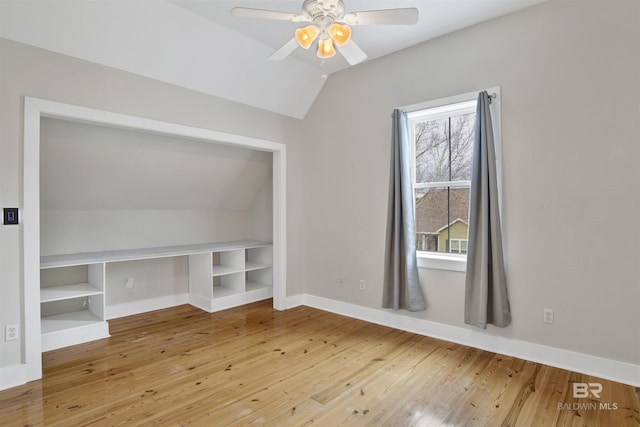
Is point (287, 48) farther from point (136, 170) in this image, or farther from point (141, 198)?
point (141, 198)

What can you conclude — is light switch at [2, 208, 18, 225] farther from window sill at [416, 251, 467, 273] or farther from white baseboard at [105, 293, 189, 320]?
window sill at [416, 251, 467, 273]

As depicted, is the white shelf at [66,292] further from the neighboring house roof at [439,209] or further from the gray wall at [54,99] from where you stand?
the neighboring house roof at [439,209]

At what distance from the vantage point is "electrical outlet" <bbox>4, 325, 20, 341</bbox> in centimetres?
245

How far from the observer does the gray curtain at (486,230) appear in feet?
9.55

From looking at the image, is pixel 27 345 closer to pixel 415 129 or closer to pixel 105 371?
pixel 105 371

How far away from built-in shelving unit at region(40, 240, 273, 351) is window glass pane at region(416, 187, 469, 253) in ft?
7.26

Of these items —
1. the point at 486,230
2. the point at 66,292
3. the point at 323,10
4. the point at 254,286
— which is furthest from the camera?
the point at 254,286

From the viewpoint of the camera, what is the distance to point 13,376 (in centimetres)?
246

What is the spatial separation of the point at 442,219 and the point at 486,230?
1.89 ft

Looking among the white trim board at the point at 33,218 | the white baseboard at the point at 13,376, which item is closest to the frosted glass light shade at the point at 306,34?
the white trim board at the point at 33,218

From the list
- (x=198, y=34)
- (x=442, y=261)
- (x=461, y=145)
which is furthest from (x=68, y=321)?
(x=461, y=145)

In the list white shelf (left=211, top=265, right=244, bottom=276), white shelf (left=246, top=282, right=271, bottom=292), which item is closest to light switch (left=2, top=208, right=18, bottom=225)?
white shelf (left=211, top=265, right=244, bottom=276)

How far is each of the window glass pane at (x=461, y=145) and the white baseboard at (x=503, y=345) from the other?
1462 mm

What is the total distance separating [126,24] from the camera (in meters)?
2.71
